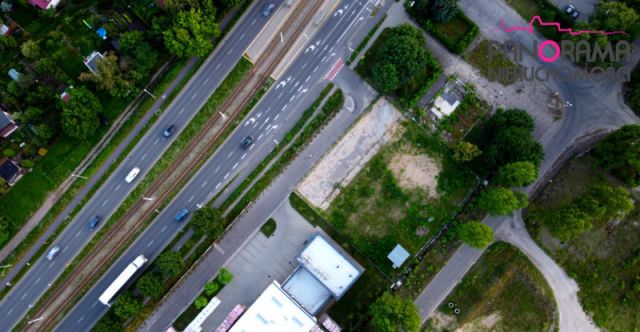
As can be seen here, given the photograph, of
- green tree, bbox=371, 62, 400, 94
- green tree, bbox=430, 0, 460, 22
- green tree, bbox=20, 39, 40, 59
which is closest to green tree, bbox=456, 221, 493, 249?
green tree, bbox=371, 62, 400, 94

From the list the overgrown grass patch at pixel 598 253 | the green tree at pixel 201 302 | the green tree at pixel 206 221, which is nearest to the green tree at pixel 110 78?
the green tree at pixel 206 221

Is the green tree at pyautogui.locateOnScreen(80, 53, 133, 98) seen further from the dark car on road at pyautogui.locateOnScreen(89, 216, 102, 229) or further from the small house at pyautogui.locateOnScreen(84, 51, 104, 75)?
the dark car on road at pyautogui.locateOnScreen(89, 216, 102, 229)

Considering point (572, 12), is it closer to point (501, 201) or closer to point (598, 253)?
point (501, 201)

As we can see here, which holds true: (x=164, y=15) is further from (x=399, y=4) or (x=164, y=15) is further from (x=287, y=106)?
(x=399, y=4)

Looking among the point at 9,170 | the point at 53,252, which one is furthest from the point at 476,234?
the point at 9,170

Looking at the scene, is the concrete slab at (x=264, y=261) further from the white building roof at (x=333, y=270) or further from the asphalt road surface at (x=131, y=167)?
the asphalt road surface at (x=131, y=167)
